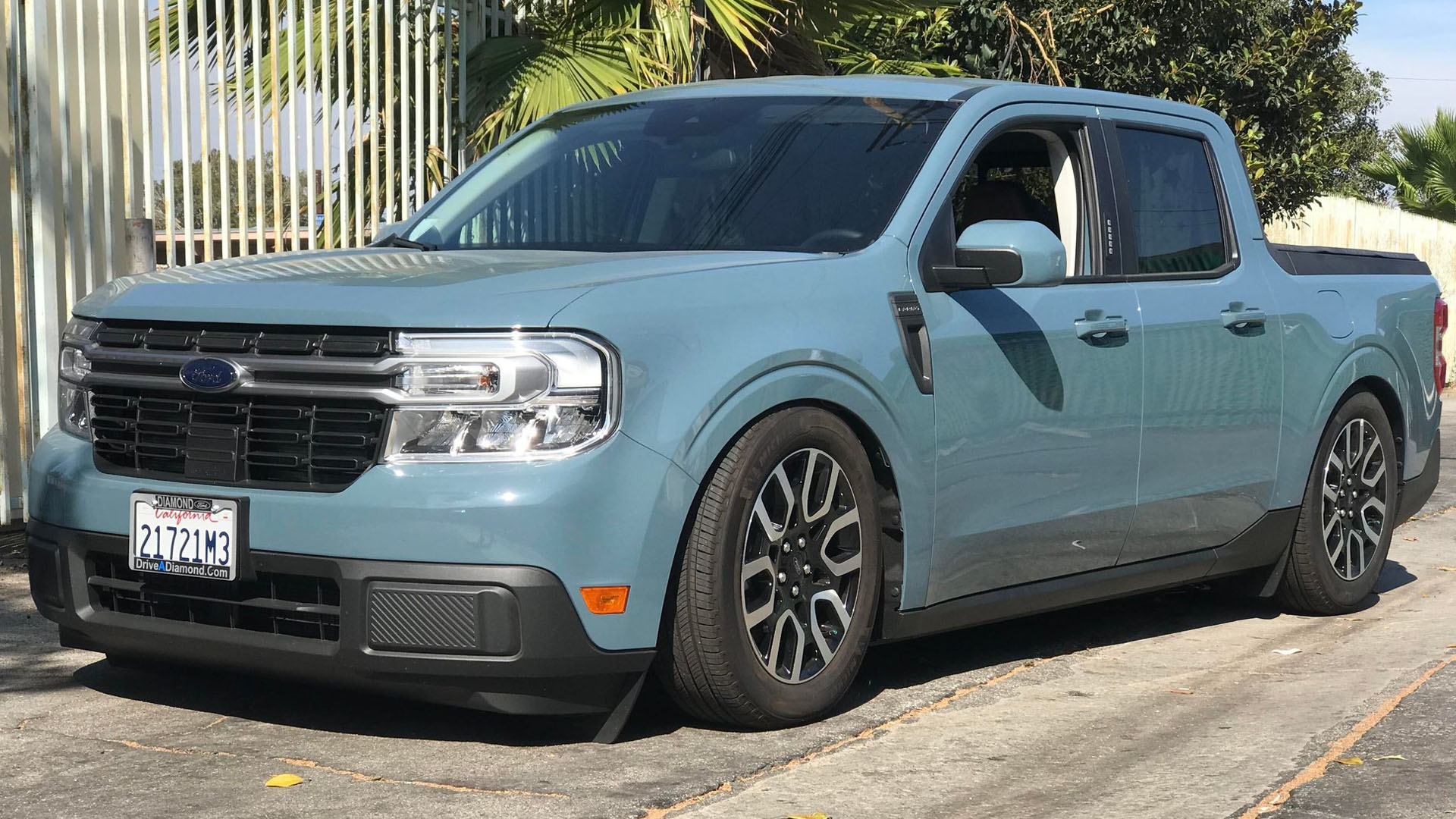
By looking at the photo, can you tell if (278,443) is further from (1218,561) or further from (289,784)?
(1218,561)

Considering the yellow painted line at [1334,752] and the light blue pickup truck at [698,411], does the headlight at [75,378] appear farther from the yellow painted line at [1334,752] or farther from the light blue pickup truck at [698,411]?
the yellow painted line at [1334,752]

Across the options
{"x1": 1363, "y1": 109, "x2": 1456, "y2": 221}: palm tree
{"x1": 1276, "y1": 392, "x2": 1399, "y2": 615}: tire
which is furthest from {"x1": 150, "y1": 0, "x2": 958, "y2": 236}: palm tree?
{"x1": 1363, "y1": 109, "x2": 1456, "y2": 221}: palm tree

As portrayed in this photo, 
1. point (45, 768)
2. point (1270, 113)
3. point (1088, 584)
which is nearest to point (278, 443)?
point (45, 768)

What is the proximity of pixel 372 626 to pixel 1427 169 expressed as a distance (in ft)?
89.0

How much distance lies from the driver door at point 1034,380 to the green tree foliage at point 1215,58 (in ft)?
32.4

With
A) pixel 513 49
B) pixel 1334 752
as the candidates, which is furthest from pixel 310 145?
pixel 1334 752

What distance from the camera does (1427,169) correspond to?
2859 cm

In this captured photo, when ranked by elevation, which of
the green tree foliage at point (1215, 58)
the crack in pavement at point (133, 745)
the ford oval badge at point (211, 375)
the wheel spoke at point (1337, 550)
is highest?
the green tree foliage at point (1215, 58)

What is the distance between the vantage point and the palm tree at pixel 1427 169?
28.2 m

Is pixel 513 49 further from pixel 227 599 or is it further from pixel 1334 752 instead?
pixel 1334 752

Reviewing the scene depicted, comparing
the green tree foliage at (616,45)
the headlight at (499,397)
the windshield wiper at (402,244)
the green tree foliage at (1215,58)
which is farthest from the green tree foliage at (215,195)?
the green tree foliage at (1215,58)

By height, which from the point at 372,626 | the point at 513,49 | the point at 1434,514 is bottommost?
the point at 1434,514

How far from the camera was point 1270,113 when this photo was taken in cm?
1862

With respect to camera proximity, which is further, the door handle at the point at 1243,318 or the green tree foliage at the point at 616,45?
the green tree foliage at the point at 616,45
